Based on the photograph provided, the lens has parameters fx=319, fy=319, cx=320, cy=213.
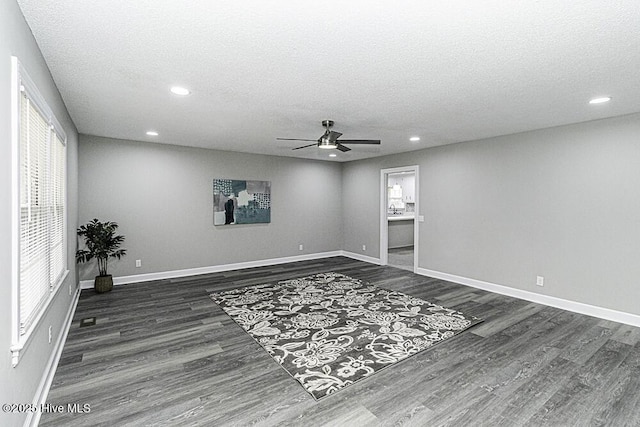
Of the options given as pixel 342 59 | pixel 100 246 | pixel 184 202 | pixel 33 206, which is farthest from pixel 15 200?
pixel 184 202

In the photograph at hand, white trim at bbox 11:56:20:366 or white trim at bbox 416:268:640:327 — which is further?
white trim at bbox 416:268:640:327

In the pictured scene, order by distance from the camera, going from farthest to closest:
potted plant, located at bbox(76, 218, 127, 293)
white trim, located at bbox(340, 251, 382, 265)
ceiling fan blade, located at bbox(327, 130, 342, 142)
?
white trim, located at bbox(340, 251, 382, 265), potted plant, located at bbox(76, 218, 127, 293), ceiling fan blade, located at bbox(327, 130, 342, 142)

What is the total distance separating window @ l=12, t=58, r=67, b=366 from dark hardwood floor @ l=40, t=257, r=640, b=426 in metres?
0.73

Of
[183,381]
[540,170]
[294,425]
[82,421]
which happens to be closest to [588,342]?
[540,170]

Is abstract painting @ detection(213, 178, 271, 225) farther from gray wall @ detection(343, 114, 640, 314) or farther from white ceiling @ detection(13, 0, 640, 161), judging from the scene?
gray wall @ detection(343, 114, 640, 314)

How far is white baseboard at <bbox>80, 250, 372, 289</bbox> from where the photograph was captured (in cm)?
545

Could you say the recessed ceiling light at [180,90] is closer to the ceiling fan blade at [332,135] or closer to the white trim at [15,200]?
the white trim at [15,200]

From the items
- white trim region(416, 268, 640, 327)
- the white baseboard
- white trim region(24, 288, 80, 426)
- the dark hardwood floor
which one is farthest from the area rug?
white trim region(24, 288, 80, 426)

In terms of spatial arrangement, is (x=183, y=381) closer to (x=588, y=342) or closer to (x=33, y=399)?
(x=33, y=399)

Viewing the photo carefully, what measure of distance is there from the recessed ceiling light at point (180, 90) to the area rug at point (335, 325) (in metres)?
2.55

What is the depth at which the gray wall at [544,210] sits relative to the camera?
3.82 m

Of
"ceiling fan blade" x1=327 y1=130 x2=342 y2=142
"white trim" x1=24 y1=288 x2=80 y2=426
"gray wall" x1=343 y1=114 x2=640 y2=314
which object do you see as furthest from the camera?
"ceiling fan blade" x1=327 y1=130 x2=342 y2=142

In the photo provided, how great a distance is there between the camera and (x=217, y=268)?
6.41 meters

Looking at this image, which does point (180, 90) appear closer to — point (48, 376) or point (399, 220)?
point (48, 376)
